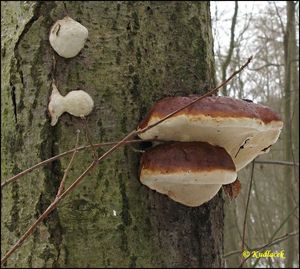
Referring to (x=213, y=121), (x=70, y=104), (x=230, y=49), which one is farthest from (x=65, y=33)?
(x=230, y=49)

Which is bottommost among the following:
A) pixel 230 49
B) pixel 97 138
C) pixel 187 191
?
pixel 187 191

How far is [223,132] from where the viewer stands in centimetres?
120

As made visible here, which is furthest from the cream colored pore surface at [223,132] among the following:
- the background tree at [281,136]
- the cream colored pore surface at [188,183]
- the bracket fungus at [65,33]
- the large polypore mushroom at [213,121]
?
the background tree at [281,136]

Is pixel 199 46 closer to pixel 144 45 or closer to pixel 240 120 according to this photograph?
pixel 144 45

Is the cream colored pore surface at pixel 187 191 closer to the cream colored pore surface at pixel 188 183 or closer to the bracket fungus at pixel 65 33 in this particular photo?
the cream colored pore surface at pixel 188 183

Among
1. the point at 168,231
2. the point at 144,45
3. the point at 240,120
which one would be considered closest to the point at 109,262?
the point at 168,231

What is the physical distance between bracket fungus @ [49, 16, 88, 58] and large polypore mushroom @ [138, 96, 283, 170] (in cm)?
26

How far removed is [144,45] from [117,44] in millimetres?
81

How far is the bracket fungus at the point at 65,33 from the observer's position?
1.18 meters

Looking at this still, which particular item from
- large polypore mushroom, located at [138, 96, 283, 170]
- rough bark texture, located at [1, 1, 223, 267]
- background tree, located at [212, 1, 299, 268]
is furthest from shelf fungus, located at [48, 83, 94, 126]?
background tree, located at [212, 1, 299, 268]

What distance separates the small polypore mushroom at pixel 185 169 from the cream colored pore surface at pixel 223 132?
0.03 metres

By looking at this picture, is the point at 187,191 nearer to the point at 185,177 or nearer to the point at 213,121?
the point at 185,177

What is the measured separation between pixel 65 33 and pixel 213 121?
0.44 m

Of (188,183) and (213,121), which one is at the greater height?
(213,121)
